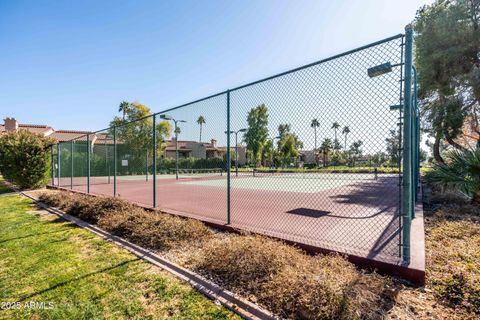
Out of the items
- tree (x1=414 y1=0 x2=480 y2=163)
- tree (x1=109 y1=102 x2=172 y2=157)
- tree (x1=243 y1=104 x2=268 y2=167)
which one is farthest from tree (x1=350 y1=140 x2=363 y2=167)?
tree (x1=109 y1=102 x2=172 y2=157)

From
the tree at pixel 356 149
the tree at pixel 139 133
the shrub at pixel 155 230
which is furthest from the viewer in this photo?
the tree at pixel 139 133

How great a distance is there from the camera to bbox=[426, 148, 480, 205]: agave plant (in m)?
5.85

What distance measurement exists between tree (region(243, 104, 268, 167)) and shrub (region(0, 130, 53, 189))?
12836 millimetres

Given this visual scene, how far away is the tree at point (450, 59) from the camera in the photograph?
44.5 feet

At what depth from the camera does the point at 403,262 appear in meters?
2.70

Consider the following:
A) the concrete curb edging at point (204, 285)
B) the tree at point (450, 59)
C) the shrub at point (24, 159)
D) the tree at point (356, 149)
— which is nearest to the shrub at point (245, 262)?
the concrete curb edging at point (204, 285)

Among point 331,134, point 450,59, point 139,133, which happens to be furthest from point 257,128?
point 139,133

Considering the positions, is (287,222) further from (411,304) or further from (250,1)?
(250,1)

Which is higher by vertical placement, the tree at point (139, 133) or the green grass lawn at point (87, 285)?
the tree at point (139, 133)

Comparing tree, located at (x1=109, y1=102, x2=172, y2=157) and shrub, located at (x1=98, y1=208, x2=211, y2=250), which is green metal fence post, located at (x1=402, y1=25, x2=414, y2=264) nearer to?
shrub, located at (x1=98, y1=208, x2=211, y2=250)

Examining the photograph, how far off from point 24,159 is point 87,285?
13.3 metres

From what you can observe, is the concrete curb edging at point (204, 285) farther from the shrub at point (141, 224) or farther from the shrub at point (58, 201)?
the shrub at point (58, 201)

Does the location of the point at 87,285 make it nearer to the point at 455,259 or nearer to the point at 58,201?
the point at 455,259

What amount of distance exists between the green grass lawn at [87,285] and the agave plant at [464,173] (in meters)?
6.72
